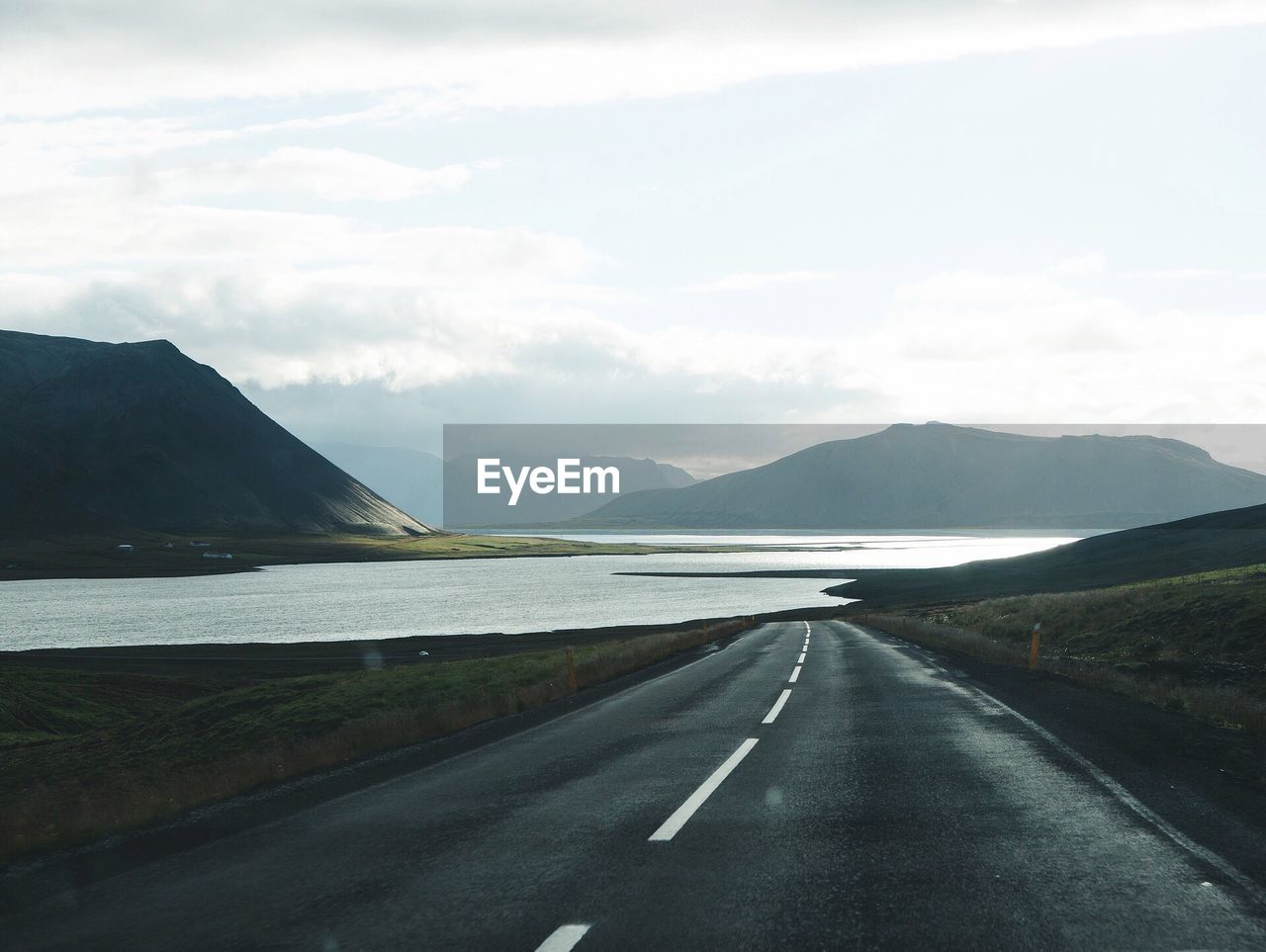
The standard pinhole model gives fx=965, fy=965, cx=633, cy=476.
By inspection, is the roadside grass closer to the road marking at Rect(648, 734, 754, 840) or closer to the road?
the road

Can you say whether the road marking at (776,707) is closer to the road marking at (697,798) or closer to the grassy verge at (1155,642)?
the road marking at (697,798)

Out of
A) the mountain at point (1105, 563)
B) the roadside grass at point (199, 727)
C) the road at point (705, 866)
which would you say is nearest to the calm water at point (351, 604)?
the mountain at point (1105, 563)

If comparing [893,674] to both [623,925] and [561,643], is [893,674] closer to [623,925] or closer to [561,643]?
[623,925]

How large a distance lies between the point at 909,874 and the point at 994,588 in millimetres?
96690

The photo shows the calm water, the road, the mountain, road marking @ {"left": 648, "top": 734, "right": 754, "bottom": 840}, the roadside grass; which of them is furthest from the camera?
the calm water

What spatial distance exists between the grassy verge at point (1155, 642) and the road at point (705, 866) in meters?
7.02

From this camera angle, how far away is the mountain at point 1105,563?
251 feet

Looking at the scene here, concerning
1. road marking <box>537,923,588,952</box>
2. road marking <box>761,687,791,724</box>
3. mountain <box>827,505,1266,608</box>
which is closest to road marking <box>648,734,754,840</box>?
road marking <box>537,923,588,952</box>

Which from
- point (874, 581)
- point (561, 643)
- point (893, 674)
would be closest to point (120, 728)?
point (893, 674)

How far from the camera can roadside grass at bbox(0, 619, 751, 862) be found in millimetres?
10820

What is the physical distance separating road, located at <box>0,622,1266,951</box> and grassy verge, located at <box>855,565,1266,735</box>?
7019mm

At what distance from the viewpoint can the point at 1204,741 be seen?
40.7 feet

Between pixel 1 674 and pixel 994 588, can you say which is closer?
pixel 1 674

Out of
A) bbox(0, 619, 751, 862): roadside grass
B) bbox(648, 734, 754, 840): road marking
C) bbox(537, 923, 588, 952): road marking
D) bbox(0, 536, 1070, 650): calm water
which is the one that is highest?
bbox(537, 923, 588, 952): road marking
